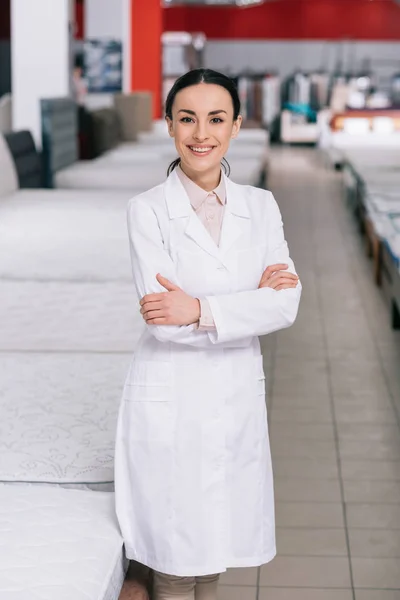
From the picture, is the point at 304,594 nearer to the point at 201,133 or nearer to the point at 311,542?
the point at 311,542

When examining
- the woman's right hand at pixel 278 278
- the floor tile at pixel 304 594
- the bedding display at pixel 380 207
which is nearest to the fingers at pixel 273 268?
the woman's right hand at pixel 278 278

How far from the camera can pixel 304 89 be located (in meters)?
18.6

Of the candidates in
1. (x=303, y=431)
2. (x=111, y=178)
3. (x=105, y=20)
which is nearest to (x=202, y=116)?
(x=303, y=431)

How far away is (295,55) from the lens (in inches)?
763

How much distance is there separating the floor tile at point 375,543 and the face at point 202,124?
142 cm

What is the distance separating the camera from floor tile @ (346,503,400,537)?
3.16 m

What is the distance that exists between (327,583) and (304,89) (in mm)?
16568

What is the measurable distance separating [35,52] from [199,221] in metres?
6.57

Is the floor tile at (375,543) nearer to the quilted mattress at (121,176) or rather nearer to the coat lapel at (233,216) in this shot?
the coat lapel at (233,216)

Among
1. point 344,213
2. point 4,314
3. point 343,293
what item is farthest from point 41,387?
point 344,213

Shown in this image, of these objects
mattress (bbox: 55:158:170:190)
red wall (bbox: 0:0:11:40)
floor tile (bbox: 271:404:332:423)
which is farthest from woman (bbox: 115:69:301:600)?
red wall (bbox: 0:0:11:40)

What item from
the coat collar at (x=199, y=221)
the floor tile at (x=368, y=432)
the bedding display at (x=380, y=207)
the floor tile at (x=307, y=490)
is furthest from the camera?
the bedding display at (x=380, y=207)

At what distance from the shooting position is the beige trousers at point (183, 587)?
Answer: 84.6 inches

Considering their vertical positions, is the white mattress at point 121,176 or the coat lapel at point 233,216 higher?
the coat lapel at point 233,216
